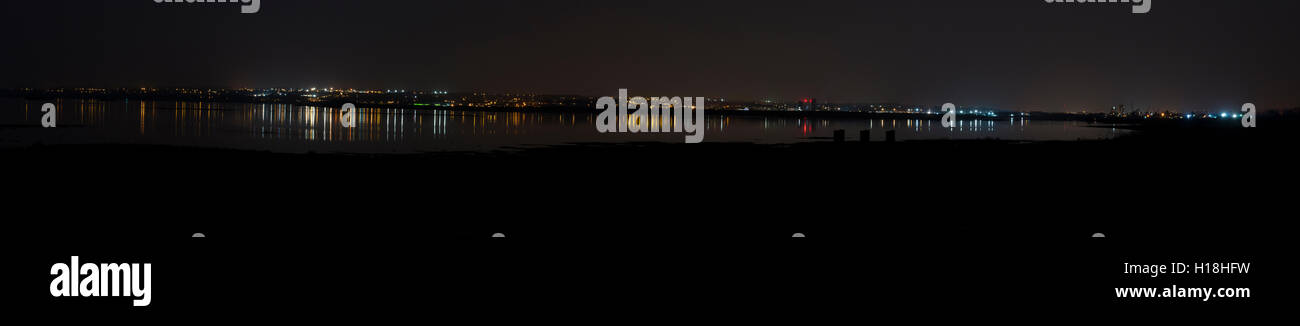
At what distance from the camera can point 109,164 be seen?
20.0 meters

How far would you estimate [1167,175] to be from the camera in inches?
764
